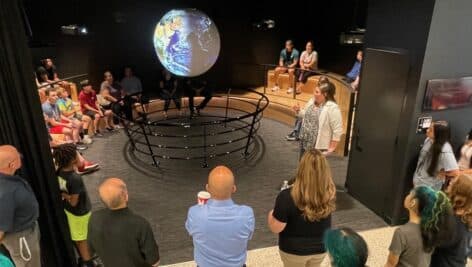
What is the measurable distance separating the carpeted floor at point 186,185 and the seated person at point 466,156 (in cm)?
114

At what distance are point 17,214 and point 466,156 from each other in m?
4.48

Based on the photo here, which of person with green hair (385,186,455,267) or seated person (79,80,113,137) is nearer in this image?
person with green hair (385,186,455,267)

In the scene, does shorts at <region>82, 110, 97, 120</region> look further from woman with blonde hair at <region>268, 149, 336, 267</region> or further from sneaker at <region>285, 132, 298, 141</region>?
woman with blonde hair at <region>268, 149, 336, 267</region>

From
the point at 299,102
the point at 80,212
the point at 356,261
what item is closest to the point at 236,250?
the point at 356,261

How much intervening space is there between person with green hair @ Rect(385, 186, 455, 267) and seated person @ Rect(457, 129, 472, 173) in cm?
212

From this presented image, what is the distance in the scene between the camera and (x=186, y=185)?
564 cm

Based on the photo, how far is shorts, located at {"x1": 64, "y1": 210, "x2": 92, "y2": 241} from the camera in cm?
342

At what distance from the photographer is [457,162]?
423 centimetres

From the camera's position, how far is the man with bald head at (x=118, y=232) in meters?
2.38

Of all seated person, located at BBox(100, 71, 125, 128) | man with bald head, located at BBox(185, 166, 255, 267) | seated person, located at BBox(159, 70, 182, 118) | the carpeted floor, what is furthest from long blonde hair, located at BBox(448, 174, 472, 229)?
seated person, located at BBox(159, 70, 182, 118)

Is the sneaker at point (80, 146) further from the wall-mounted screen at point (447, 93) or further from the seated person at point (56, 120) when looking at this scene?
the wall-mounted screen at point (447, 93)

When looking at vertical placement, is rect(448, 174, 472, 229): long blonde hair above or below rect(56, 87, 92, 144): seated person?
above

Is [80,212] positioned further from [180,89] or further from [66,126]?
[180,89]

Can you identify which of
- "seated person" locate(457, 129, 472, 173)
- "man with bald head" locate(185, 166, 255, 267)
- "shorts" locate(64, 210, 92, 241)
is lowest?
"shorts" locate(64, 210, 92, 241)
